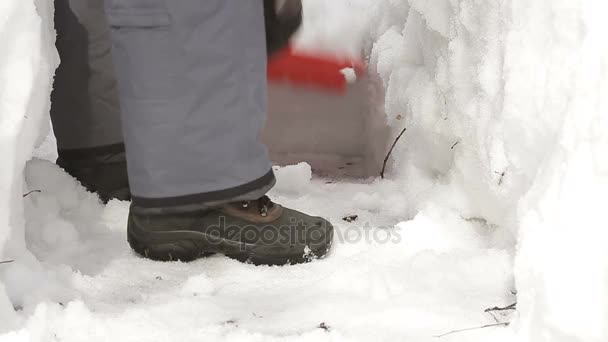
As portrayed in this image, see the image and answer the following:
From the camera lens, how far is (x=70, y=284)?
1.24 meters

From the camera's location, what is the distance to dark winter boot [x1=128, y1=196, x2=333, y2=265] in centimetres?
137

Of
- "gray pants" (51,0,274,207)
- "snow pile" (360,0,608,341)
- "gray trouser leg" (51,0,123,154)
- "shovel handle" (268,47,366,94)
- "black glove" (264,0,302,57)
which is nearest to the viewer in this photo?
"snow pile" (360,0,608,341)

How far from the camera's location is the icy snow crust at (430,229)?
0.92 m

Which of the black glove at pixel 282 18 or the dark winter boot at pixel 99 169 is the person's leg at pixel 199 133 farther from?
the dark winter boot at pixel 99 169

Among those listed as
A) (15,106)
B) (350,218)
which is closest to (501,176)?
(350,218)

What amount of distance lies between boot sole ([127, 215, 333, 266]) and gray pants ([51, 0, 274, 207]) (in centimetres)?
8

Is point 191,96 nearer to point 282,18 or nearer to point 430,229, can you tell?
point 282,18

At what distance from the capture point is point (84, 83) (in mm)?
1610

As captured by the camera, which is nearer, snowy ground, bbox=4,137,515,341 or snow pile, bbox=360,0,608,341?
snow pile, bbox=360,0,608,341

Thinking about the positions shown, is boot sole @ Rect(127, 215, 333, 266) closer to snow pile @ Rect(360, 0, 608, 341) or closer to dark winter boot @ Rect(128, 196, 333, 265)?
dark winter boot @ Rect(128, 196, 333, 265)

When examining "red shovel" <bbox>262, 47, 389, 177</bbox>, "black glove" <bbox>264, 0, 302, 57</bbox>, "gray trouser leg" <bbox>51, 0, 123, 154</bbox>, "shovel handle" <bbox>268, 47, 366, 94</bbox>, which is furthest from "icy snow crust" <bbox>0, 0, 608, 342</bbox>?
"shovel handle" <bbox>268, 47, 366, 94</bbox>

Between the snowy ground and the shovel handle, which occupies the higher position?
the snowy ground

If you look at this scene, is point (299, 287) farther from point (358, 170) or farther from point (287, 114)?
point (287, 114)

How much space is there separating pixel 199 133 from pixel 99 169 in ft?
1.64
